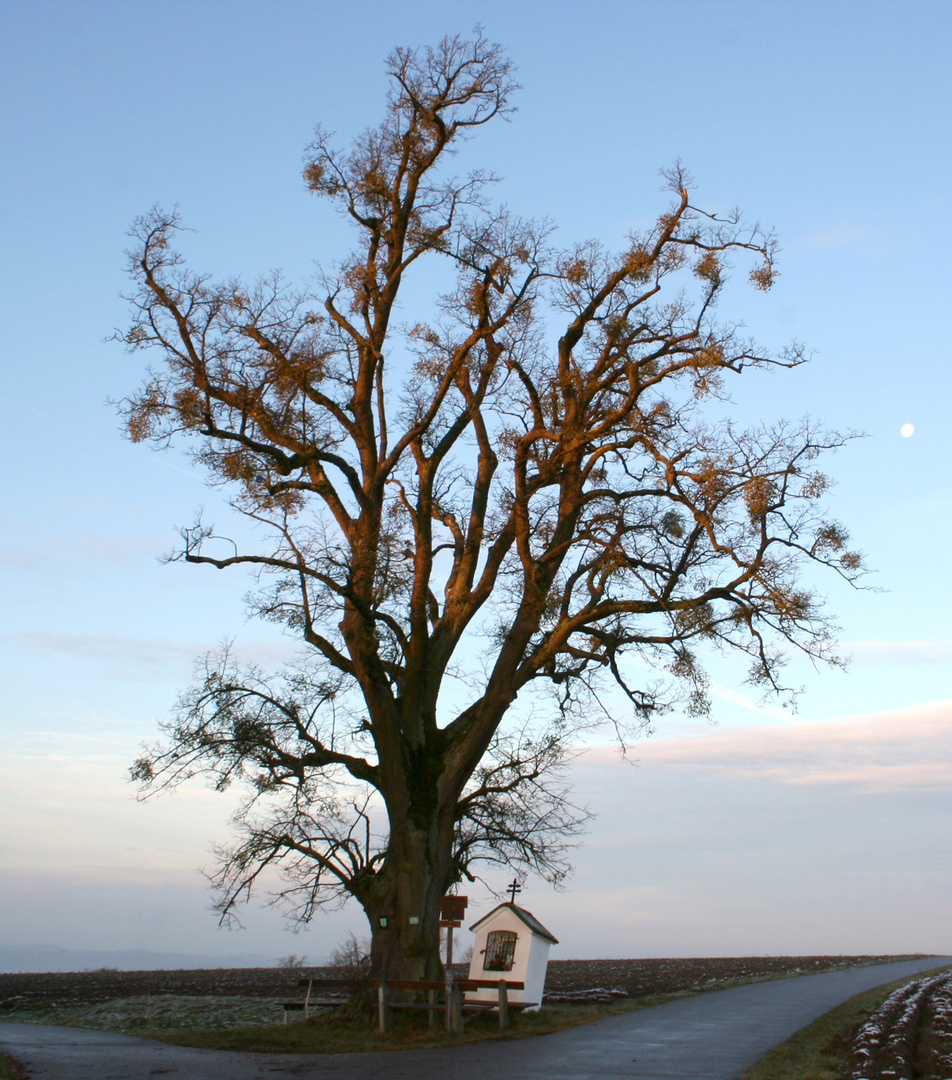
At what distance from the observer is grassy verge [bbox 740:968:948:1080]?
9289mm

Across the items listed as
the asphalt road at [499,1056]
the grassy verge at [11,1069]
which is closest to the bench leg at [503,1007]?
the asphalt road at [499,1056]

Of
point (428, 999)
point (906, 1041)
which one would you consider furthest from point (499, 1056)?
point (906, 1041)

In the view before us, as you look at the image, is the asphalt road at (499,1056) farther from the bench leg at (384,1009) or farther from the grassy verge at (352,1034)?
the bench leg at (384,1009)

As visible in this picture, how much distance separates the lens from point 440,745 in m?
15.3

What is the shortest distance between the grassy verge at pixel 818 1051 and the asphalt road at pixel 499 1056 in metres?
0.24

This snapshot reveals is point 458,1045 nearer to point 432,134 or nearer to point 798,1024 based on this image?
point 798,1024

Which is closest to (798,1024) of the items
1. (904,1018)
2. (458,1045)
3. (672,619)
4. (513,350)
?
(904,1018)

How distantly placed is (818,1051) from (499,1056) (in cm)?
388

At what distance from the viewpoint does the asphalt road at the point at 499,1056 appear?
31.6 ft

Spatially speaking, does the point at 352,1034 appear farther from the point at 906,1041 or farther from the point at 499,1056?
the point at 906,1041

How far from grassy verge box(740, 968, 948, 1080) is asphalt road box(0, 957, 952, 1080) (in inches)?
9.3

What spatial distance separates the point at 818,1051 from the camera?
1129 centimetres

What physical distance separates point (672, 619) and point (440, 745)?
4.29 m

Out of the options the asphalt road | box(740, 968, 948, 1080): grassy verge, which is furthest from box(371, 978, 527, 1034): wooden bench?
box(740, 968, 948, 1080): grassy verge
